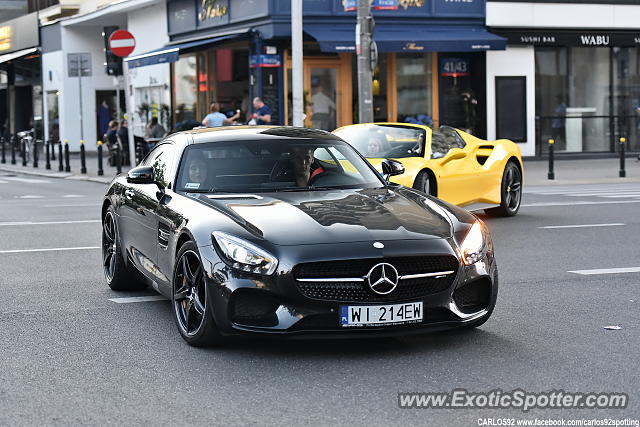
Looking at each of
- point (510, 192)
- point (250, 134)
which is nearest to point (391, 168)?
point (250, 134)

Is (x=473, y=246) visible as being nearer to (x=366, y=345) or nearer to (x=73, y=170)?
(x=366, y=345)

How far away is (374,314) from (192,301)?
124 centimetres

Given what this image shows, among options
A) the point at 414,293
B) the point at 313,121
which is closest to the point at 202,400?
the point at 414,293

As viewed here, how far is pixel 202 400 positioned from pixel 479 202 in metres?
10.3

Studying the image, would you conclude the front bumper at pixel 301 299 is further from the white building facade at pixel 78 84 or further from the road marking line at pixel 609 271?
→ the white building facade at pixel 78 84

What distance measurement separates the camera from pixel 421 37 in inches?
1171

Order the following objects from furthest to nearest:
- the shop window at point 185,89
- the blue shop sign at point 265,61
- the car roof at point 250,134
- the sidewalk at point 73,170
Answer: the shop window at point 185,89 → the blue shop sign at point 265,61 → the sidewalk at point 73,170 → the car roof at point 250,134

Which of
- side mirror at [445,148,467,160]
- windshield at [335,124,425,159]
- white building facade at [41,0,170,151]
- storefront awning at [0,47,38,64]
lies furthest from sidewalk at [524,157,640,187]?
storefront awning at [0,47,38,64]

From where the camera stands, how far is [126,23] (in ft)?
137

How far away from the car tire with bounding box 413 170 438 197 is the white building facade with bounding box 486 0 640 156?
17.2 m

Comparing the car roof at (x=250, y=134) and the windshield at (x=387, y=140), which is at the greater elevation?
the car roof at (x=250, y=134)

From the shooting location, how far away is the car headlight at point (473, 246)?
6.82 meters

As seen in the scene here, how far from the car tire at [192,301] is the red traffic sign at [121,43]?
18907 mm

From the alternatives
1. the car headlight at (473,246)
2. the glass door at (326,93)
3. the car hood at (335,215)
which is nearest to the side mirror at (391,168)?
the car hood at (335,215)
